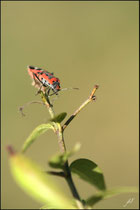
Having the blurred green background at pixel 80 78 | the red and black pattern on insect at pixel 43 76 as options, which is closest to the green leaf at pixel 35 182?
the red and black pattern on insect at pixel 43 76

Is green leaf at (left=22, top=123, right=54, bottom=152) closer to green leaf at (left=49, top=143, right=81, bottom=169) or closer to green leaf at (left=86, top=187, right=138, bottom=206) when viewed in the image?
green leaf at (left=49, top=143, right=81, bottom=169)

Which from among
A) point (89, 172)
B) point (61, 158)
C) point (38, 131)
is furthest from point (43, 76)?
point (61, 158)

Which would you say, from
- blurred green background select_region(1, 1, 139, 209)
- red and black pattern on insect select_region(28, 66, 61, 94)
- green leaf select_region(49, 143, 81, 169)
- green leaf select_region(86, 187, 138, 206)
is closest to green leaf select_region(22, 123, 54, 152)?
green leaf select_region(49, 143, 81, 169)

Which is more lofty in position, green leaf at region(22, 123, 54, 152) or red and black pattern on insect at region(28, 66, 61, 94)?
red and black pattern on insect at region(28, 66, 61, 94)

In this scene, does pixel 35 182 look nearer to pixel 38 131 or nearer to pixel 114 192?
pixel 114 192

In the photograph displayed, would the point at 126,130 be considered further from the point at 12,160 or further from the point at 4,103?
the point at 12,160

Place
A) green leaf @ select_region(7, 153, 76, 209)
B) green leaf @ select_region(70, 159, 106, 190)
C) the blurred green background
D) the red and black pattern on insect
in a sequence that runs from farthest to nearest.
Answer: the blurred green background < the red and black pattern on insect < green leaf @ select_region(70, 159, 106, 190) < green leaf @ select_region(7, 153, 76, 209)
